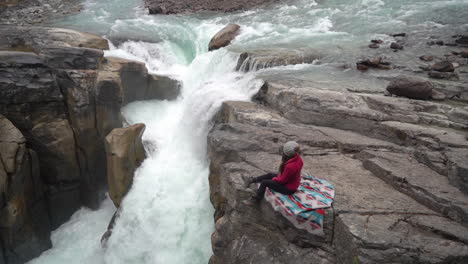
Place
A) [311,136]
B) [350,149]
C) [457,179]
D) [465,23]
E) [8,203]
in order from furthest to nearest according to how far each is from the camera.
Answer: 1. [465,23]
2. [8,203]
3. [311,136]
4. [350,149]
5. [457,179]

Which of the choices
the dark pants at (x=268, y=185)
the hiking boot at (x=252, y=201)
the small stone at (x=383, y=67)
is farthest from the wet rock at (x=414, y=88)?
the hiking boot at (x=252, y=201)

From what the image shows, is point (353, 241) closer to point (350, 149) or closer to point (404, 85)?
point (350, 149)

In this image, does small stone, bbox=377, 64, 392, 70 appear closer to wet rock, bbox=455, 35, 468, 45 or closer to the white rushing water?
the white rushing water

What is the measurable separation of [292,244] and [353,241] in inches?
49.3

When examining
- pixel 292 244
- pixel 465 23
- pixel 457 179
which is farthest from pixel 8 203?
pixel 465 23

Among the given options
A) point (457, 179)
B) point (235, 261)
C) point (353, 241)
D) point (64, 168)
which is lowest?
point (64, 168)

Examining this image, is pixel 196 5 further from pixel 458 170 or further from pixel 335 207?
pixel 335 207

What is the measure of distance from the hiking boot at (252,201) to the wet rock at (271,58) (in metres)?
10.1

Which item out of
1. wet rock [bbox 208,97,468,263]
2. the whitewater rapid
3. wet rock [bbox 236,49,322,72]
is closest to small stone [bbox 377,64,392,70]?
wet rock [bbox 236,49,322,72]

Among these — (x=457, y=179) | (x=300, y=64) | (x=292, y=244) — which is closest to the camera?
(x=292, y=244)

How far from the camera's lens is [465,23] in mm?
20938

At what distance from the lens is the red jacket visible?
18.9 feet

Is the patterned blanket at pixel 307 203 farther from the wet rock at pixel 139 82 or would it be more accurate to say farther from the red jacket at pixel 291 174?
the wet rock at pixel 139 82

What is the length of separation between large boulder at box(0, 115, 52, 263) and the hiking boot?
7.49 m
